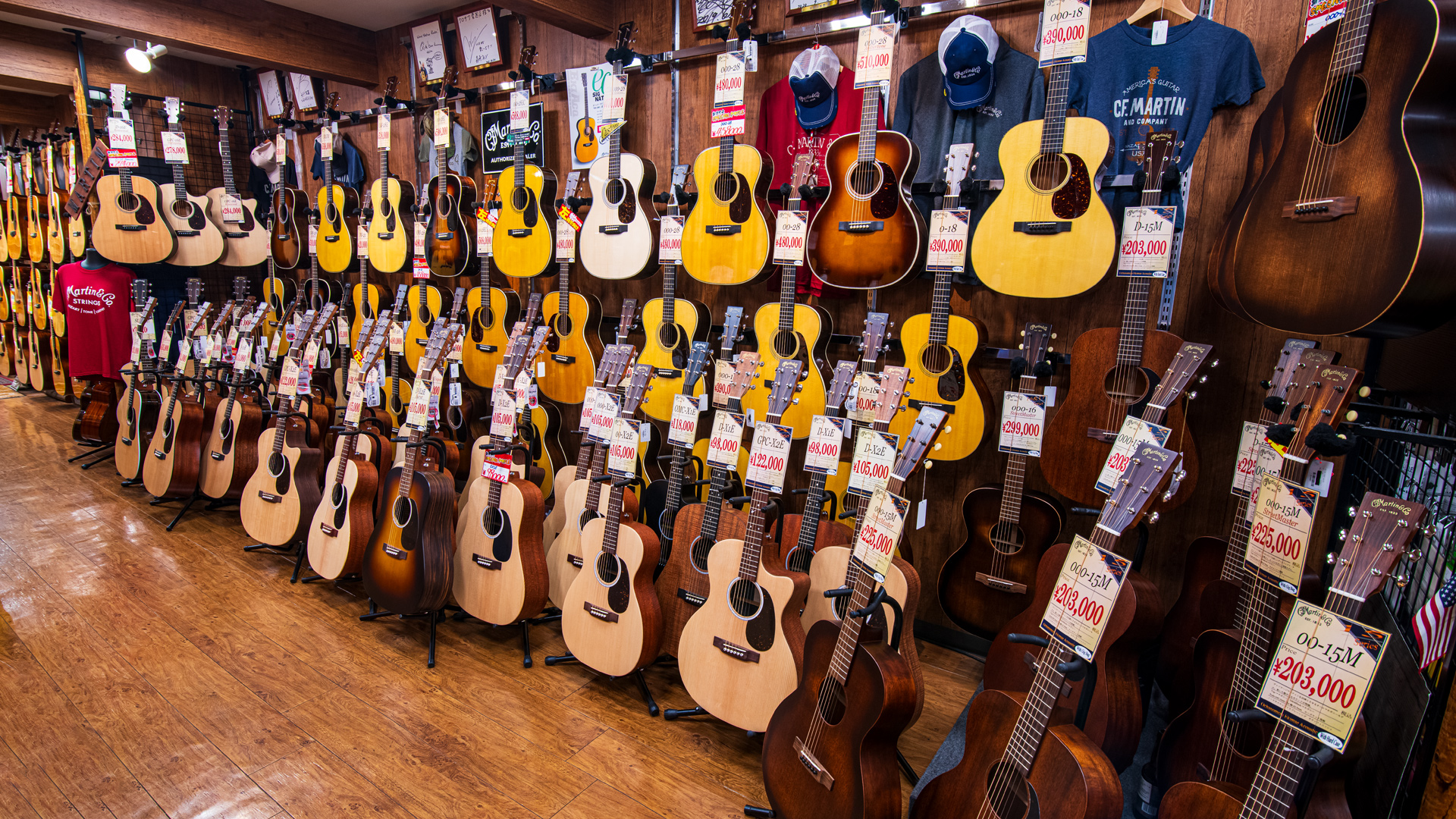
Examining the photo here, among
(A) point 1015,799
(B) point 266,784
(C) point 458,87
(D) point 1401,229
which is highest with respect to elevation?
(C) point 458,87

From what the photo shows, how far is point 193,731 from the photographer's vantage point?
6.84 ft

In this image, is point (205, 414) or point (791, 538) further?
point (205, 414)

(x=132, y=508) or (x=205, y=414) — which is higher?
(x=205, y=414)

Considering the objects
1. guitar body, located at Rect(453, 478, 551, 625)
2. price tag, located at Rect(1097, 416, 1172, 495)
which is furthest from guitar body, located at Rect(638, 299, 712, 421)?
price tag, located at Rect(1097, 416, 1172, 495)

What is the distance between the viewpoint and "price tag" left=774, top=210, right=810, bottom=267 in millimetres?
2506

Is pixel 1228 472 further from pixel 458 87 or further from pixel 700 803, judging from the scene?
pixel 458 87

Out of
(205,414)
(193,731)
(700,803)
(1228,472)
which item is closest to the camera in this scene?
(700,803)

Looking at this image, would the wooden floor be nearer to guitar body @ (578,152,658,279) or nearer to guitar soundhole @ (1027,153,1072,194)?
guitar body @ (578,152,658,279)

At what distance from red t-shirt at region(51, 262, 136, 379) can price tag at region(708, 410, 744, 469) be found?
5215 millimetres

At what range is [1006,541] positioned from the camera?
7.55ft

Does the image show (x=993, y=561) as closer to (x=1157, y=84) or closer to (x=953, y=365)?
(x=953, y=365)

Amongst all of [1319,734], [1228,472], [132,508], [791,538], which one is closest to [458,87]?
[132,508]

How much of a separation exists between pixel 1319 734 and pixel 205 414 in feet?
15.7

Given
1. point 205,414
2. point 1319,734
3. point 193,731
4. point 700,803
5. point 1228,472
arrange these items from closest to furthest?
point 1319,734, point 700,803, point 193,731, point 1228,472, point 205,414
